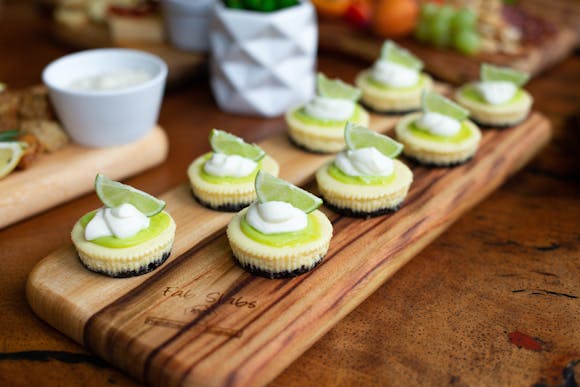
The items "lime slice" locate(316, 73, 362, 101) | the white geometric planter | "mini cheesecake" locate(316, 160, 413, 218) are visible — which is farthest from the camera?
the white geometric planter

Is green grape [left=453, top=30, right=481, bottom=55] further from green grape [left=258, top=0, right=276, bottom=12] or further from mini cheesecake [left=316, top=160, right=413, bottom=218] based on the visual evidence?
mini cheesecake [left=316, top=160, right=413, bottom=218]

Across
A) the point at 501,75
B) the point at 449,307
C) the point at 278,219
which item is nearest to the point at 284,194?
the point at 278,219

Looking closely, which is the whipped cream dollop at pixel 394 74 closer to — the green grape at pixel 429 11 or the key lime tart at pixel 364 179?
the key lime tart at pixel 364 179

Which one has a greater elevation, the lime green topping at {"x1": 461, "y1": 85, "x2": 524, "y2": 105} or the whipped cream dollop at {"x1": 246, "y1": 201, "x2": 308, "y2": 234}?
the lime green topping at {"x1": 461, "y1": 85, "x2": 524, "y2": 105}

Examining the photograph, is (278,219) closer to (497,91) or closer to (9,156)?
(9,156)

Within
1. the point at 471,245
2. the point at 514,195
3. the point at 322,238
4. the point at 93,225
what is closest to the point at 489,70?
the point at 514,195

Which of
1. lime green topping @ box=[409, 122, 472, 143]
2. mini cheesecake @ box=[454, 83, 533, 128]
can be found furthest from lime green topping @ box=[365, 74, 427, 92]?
lime green topping @ box=[409, 122, 472, 143]

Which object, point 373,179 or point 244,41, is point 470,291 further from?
point 244,41
